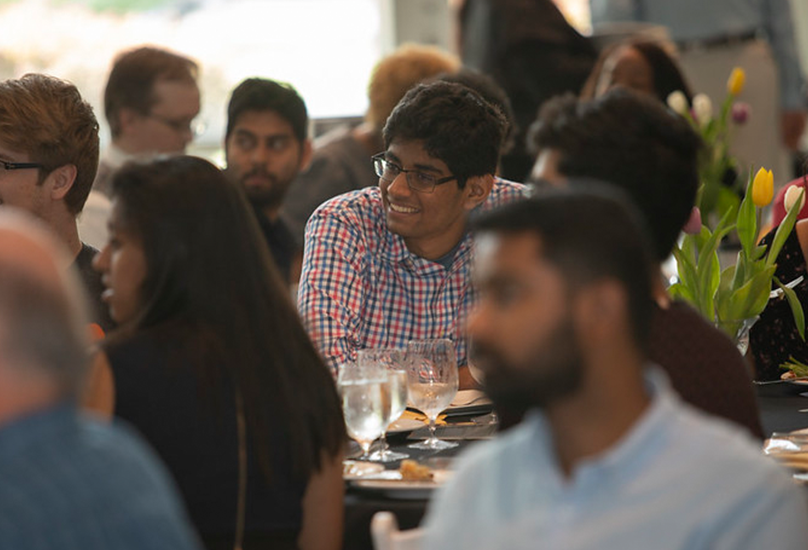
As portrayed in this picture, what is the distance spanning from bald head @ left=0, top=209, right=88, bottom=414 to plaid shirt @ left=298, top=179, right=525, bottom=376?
5.69 feet

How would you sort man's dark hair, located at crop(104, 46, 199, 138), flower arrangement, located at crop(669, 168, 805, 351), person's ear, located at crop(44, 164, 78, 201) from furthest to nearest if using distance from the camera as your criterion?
man's dark hair, located at crop(104, 46, 199, 138) < person's ear, located at crop(44, 164, 78, 201) < flower arrangement, located at crop(669, 168, 805, 351)

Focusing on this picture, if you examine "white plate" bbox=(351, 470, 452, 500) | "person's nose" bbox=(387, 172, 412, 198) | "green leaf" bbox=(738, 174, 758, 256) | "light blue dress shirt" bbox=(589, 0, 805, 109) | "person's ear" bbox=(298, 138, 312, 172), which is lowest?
"white plate" bbox=(351, 470, 452, 500)

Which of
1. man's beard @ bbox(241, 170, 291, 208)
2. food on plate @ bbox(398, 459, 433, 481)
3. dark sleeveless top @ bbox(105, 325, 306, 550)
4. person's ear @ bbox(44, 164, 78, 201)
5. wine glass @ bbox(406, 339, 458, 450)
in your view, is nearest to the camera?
dark sleeveless top @ bbox(105, 325, 306, 550)

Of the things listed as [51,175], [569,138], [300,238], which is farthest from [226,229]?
[300,238]

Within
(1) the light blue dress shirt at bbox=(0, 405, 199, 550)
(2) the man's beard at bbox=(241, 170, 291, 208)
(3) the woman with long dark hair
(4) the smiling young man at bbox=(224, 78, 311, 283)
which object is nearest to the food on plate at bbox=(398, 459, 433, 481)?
(3) the woman with long dark hair

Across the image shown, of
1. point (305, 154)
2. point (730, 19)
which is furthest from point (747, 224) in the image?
point (730, 19)

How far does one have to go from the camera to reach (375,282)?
2.95 meters

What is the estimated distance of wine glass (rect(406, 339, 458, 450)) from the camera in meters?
2.22

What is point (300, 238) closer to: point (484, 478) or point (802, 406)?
point (802, 406)

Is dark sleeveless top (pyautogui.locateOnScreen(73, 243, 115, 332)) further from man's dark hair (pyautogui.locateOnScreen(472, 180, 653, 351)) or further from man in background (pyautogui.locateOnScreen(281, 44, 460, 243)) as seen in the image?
man in background (pyautogui.locateOnScreen(281, 44, 460, 243))

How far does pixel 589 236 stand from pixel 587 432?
0.21 meters

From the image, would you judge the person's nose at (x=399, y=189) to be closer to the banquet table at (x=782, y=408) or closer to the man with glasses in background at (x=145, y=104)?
the banquet table at (x=782, y=408)

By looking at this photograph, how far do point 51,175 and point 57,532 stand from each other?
1.99m

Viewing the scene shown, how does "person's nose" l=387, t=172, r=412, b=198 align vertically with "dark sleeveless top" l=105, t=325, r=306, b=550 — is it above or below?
above
